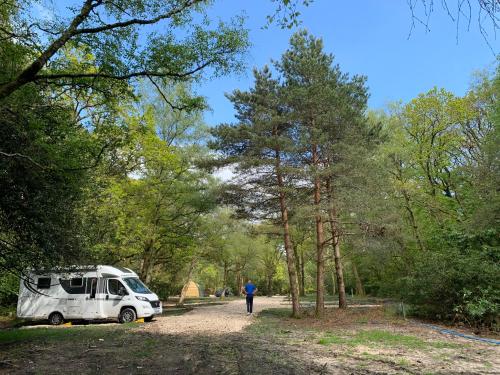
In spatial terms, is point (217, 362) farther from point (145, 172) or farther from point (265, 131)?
point (145, 172)

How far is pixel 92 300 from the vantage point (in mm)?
17812

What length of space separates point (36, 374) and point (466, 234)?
52.2 ft

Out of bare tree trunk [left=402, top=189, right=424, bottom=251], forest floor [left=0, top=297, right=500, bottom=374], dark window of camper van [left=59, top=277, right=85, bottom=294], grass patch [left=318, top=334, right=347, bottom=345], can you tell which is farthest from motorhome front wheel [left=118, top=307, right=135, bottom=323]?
bare tree trunk [left=402, top=189, right=424, bottom=251]

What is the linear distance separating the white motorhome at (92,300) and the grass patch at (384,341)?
9.46m

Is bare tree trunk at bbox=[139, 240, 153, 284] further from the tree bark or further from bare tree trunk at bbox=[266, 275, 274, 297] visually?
bare tree trunk at bbox=[266, 275, 274, 297]

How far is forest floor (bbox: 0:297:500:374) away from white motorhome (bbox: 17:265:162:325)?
4011mm

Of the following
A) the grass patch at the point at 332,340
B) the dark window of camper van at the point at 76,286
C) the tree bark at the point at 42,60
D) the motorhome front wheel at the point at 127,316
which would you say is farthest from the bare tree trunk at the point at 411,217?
the tree bark at the point at 42,60

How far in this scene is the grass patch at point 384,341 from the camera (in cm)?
978

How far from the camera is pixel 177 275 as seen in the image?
4044 centimetres

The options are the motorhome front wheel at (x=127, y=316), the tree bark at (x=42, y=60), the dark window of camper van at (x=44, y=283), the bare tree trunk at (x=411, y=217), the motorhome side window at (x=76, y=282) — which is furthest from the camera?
the bare tree trunk at (x=411, y=217)

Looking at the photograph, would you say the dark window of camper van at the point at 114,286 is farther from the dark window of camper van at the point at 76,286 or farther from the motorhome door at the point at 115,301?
the dark window of camper van at the point at 76,286

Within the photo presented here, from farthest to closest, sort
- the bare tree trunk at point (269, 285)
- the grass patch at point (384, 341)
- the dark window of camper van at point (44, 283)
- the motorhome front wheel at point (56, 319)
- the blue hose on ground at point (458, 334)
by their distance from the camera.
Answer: the bare tree trunk at point (269, 285)
the dark window of camper van at point (44, 283)
the motorhome front wheel at point (56, 319)
the blue hose on ground at point (458, 334)
the grass patch at point (384, 341)

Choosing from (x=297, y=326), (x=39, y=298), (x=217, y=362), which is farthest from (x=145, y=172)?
(x=217, y=362)

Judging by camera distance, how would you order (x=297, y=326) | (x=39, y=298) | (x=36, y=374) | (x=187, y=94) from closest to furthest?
1. (x=36, y=374)
2. (x=187, y=94)
3. (x=297, y=326)
4. (x=39, y=298)
